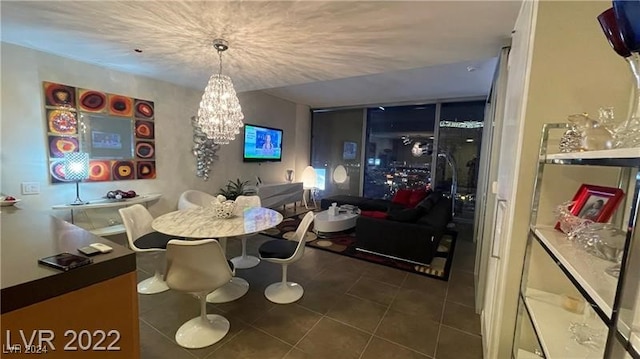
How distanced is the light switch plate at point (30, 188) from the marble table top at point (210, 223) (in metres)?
1.61

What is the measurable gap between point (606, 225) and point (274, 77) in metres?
3.31

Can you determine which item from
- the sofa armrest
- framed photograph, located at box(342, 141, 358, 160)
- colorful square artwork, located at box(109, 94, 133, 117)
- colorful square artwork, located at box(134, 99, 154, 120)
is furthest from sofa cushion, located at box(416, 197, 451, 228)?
colorful square artwork, located at box(109, 94, 133, 117)

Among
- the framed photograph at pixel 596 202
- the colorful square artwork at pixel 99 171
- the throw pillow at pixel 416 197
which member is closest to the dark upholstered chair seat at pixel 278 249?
the framed photograph at pixel 596 202

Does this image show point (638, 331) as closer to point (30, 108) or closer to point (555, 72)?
point (555, 72)

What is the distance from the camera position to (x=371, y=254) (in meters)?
3.53

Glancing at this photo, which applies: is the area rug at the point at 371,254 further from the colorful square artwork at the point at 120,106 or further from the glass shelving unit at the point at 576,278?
the colorful square artwork at the point at 120,106

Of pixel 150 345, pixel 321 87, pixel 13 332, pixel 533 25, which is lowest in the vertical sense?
pixel 150 345

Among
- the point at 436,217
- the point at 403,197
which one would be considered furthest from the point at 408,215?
the point at 403,197

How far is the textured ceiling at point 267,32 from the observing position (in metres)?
1.74

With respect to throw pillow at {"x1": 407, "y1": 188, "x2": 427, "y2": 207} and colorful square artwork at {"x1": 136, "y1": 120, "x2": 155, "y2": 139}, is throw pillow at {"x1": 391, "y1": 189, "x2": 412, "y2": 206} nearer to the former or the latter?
throw pillow at {"x1": 407, "y1": 188, "x2": 427, "y2": 207}

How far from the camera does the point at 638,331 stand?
567 millimetres

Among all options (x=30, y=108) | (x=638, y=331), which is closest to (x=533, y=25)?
(x=638, y=331)

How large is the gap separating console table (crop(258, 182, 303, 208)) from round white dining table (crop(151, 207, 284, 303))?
2121mm

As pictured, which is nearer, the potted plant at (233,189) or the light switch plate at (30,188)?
the light switch plate at (30,188)
